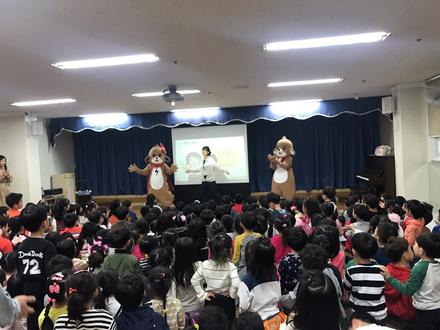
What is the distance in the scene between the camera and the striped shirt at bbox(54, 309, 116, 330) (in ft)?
4.95

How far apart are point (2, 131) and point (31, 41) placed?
5.08 meters

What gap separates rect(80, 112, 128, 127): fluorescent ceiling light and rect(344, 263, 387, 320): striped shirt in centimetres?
684

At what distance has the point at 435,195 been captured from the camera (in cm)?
616

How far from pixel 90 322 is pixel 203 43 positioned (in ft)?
8.33

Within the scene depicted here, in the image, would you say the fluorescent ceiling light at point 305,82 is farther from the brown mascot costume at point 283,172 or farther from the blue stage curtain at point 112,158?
the blue stage curtain at point 112,158

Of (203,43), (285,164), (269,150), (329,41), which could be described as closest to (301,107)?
(285,164)

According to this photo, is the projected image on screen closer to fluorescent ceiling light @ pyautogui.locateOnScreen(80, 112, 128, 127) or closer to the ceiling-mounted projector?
fluorescent ceiling light @ pyautogui.locateOnScreen(80, 112, 128, 127)

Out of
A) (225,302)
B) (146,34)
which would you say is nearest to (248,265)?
(225,302)

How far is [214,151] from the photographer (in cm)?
828

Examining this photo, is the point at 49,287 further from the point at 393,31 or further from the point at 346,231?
the point at 393,31

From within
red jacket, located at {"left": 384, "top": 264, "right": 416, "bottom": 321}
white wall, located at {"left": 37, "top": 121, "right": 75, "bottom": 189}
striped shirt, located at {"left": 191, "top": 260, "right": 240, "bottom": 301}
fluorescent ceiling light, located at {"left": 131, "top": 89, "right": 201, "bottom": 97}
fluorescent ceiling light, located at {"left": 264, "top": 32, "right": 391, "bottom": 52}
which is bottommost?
red jacket, located at {"left": 384, "top": 264, "right": 416, "bottom": 321}

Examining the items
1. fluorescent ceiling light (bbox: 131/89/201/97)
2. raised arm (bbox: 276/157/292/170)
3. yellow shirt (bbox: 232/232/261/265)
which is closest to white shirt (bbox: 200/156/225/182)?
raised arm (bbox: 276/157/292/170)

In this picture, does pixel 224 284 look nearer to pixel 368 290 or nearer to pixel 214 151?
pixel 368 290

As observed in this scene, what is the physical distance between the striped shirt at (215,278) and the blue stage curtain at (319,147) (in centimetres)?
700
